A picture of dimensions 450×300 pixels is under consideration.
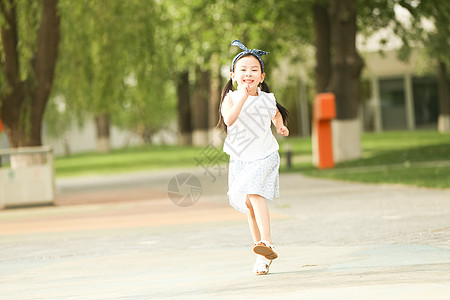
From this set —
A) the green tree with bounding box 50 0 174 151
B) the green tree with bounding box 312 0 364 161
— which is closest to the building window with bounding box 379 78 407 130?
the green tree with bounding box 312 0 364 161

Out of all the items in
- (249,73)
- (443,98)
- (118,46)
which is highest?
(118,46)

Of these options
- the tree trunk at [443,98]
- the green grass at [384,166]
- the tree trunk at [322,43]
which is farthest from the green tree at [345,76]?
the tree trunk at [443,98]

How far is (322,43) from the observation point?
2855 centimetres

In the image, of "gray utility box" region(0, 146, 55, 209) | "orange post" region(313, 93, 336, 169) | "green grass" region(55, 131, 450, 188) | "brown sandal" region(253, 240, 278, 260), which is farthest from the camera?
"orange post" region(313, 93, 336, 169)

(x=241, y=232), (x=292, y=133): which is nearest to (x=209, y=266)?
(x=241, y=232)

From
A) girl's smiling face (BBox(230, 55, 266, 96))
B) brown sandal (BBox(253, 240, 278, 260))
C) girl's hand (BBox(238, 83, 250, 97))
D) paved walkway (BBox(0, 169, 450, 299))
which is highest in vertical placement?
girl's smiling face (BBox(230, 55, 266, 96))

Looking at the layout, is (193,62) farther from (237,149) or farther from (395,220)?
(237,149)

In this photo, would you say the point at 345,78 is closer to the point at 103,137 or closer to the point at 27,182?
the point at 27,182

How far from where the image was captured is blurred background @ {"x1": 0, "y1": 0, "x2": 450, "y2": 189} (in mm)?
18812

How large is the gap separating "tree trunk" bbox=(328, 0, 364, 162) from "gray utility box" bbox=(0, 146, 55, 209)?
10.7 m

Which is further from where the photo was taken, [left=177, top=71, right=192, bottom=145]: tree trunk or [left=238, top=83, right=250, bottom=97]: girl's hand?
[left=177, top=71, right=192, bottom=145]: tree trunk

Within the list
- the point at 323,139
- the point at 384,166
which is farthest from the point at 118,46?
the point at 384,166

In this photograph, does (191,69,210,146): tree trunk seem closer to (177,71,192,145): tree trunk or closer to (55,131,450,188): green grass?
(177,71,192,145): tree trunk

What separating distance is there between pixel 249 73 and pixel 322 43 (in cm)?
2158
